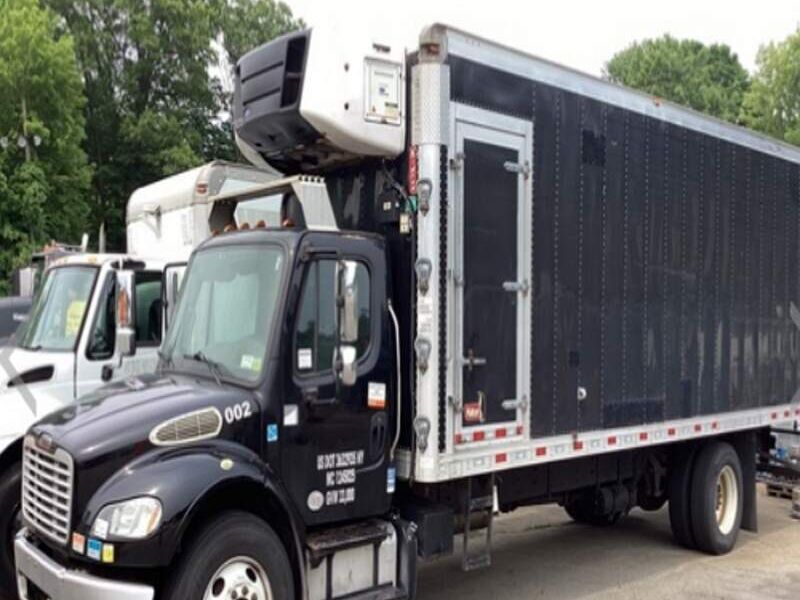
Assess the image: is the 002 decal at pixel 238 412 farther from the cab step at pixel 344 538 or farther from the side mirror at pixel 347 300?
the cab step at pixel 344 538

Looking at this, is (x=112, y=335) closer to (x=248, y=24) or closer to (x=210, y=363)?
(x=210, y=363)

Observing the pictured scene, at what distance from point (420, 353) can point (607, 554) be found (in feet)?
13.2

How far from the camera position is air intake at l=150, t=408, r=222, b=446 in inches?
190

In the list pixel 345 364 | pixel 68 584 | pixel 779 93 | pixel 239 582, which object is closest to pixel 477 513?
pixel 345 364

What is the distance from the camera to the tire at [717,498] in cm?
839

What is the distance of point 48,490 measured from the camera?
16.0ft

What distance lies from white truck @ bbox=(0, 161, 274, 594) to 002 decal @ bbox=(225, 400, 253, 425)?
1.97 metres

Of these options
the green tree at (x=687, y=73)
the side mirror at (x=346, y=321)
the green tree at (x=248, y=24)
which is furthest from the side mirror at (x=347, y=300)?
the green tree at (x=687, y=73)

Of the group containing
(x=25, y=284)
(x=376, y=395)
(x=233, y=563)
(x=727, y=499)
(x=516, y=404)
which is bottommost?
(x=727, y=499)

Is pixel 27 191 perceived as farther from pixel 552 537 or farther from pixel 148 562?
pixel 148 562

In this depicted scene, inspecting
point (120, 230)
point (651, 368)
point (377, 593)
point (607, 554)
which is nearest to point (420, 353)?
point (377, 593)

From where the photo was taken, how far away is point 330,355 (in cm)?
539

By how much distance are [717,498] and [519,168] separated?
441cm

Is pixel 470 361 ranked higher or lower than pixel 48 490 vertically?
higher
